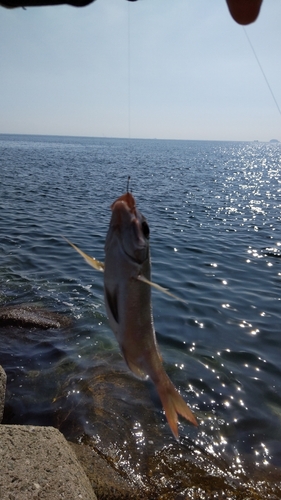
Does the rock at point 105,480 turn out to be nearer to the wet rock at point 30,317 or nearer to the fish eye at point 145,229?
the fish eye at point 145,229

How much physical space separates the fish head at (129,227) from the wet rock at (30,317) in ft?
23.5

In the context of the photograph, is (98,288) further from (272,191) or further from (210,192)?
(272,191)

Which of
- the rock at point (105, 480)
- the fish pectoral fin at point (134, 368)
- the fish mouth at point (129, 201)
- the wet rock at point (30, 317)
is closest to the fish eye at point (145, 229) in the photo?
the fish mouth at point (129, 201)

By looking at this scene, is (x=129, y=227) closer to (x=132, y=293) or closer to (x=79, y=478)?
(x=132, y=293)

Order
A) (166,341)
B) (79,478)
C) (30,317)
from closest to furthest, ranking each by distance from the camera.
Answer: (79,478)
(166,341)
(30,317)

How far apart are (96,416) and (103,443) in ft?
2.04

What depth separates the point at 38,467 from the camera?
4.27m

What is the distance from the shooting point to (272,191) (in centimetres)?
3712

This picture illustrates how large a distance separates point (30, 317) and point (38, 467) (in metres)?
5.61

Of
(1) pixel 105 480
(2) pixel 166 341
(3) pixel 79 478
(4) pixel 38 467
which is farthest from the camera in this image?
(2) pixel 166 341

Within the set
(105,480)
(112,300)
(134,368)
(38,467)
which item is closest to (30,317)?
(105,480)

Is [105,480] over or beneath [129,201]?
beneath

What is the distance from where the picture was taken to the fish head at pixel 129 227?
285cm

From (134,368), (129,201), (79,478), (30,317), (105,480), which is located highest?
(129,201)
